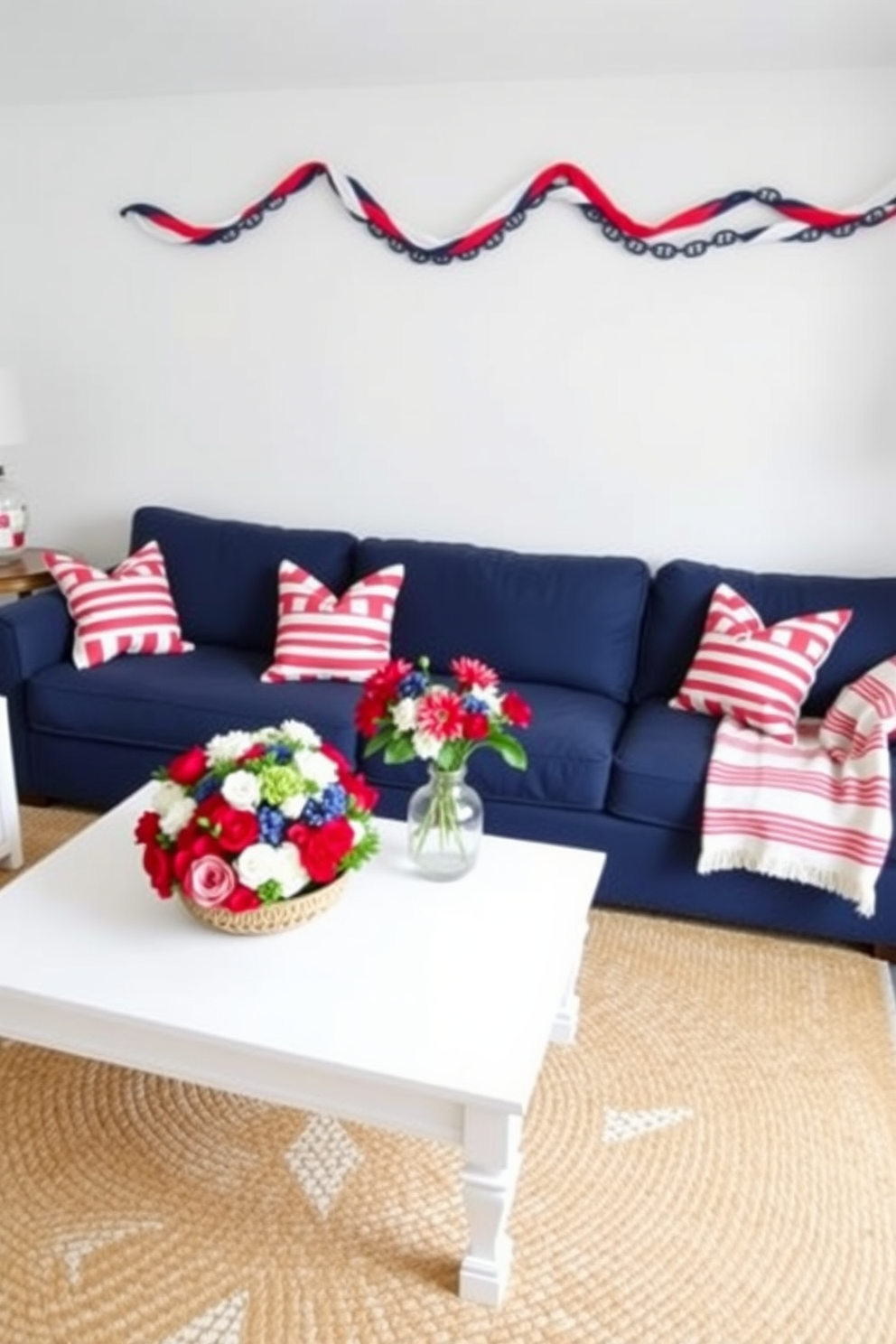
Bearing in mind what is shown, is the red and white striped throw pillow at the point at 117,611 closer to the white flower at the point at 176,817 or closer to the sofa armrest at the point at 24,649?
the sofa armrest at the point at 24,649

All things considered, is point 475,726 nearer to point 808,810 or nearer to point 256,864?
point 256,864

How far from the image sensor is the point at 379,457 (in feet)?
10.3

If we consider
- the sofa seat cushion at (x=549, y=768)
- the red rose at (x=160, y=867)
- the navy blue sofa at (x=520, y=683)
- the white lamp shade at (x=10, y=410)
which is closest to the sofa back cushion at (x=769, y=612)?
the navy blue sofa at (x=520, y=683)

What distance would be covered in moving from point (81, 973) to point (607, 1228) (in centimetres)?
92

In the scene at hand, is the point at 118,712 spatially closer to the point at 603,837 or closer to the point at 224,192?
the point at 603,837

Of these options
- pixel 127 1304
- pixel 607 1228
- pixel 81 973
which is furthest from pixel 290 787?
pixel 607 1228

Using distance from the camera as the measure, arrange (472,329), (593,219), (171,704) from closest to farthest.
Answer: (171,704) < (593,219) < (472,329)

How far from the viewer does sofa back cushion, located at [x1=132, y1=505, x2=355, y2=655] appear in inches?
116

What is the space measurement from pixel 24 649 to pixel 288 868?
158 cm

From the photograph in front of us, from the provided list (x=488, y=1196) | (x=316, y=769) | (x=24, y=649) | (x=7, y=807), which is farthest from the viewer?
(x=24, y=649)

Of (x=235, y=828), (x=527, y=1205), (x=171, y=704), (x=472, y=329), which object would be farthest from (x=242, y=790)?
(x=472, y=329)

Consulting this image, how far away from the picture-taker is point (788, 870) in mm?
2102

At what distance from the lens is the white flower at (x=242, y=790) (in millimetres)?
1437

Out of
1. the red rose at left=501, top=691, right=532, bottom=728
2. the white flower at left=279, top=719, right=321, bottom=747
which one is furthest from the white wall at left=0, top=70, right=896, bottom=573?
the white flower at left=279, top=719, right=321, bottom=747
